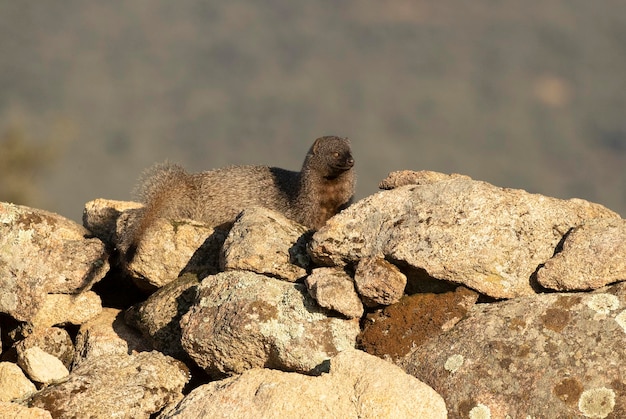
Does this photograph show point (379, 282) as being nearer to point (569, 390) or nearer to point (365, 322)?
point (365, 322)

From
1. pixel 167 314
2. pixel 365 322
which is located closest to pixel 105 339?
pixel 167 314

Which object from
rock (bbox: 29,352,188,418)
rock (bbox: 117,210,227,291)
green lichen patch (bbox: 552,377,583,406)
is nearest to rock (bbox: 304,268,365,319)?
rock (bbox: 29,352,188,418)

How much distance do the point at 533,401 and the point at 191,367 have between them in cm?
352

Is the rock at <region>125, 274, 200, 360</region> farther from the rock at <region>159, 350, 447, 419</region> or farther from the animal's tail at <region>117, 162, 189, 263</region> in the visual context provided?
the rock at <region>159, 350, 447, 419</region>

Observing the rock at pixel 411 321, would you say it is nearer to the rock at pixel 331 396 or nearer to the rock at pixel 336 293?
the rock at pixel 336 293

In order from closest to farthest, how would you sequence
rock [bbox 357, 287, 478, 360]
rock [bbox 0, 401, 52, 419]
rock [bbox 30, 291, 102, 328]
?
rock [bbox 0, 401, 52, 419] < rock [bbox 357, 287, 478, 360] < rock [bbox 30, 291, 102, 328]

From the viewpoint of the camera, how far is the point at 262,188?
12891mm

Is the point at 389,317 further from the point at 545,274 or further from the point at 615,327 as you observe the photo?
the point at 615,327

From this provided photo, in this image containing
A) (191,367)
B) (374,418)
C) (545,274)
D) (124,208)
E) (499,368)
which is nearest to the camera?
(374,418)

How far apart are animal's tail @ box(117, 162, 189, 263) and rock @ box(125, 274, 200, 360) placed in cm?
88

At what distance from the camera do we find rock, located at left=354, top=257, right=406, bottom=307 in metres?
8.02

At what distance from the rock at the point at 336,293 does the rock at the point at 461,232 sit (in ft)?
1.53

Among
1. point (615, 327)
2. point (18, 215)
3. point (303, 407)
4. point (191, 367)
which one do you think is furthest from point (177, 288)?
point (615, 327)

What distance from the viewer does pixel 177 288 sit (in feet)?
31.1
